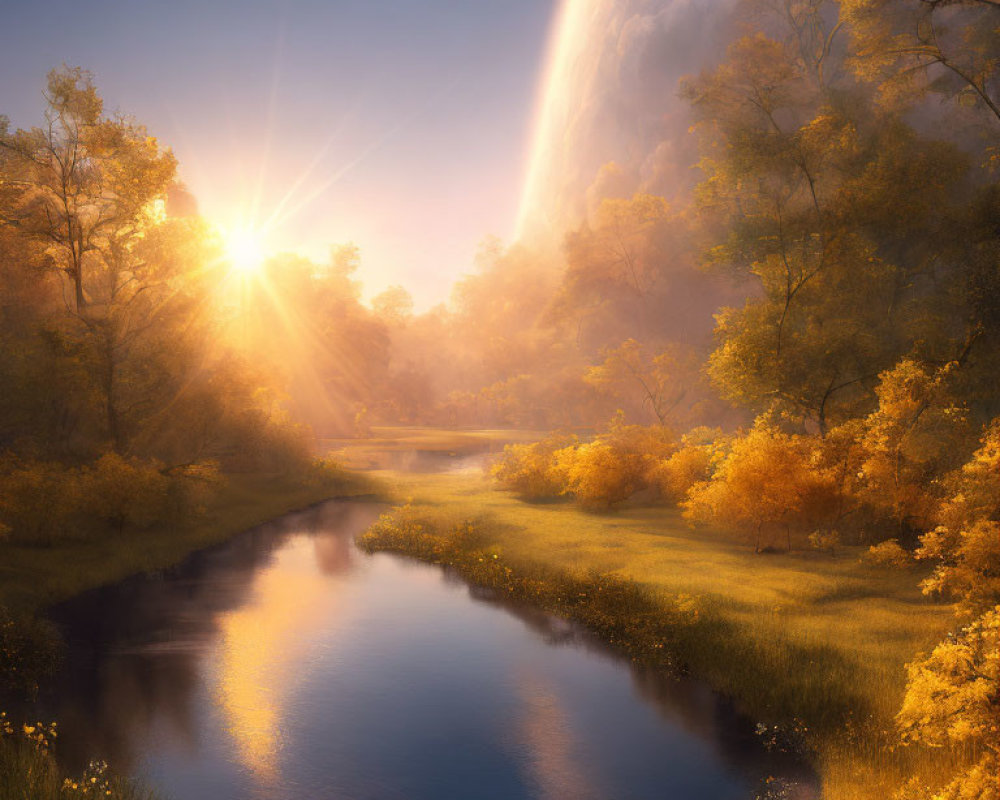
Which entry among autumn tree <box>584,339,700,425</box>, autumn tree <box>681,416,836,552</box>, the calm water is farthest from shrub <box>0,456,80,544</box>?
autumn tree <box>584,339,700,425</box>

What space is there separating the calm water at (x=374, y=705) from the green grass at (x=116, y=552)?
35.8 inches

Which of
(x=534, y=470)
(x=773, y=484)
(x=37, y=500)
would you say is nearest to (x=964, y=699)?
(x=773, y=484)

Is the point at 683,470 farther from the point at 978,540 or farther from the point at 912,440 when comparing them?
A: the point at 978,540

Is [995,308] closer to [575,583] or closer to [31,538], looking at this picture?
[575,583]

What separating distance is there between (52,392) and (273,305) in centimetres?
5744

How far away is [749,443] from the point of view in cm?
2266

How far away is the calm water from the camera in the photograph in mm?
12953

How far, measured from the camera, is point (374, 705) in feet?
52.7

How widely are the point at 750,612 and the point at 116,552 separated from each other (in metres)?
24.3

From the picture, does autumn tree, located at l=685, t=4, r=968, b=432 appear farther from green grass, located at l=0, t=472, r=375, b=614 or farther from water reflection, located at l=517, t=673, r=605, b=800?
green grass, located at l=0, t=472, r=375, b=614

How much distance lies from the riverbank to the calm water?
91 cm

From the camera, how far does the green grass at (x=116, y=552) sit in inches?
859

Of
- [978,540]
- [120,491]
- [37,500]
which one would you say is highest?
[978,540]

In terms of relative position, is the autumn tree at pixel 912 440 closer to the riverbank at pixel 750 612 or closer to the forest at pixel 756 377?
the forest at pixel 756 377
